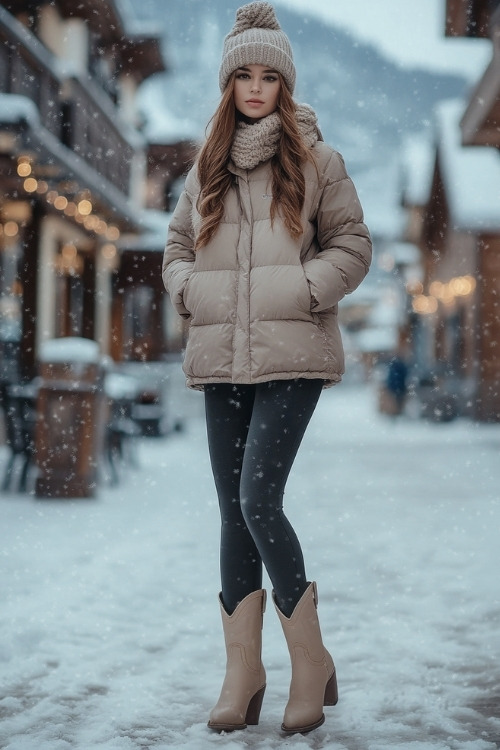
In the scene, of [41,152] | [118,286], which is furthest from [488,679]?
[118,286]

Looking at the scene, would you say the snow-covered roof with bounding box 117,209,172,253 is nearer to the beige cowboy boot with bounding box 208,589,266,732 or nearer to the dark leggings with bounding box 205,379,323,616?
the dark leggings with bounding box 205,379,323,616

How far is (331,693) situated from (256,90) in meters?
1.78

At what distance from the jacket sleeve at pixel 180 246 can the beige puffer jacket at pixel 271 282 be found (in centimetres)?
5

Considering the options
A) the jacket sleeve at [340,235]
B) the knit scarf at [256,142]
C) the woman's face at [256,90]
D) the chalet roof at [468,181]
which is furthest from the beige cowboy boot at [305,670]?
the chalet roof at [468,181]

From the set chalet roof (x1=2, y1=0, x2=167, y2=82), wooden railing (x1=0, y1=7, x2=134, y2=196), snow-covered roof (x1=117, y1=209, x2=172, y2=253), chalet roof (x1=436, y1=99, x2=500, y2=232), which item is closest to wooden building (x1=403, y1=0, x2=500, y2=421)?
chalet roof (x1=436, y1=99, x2=500, y2=232)

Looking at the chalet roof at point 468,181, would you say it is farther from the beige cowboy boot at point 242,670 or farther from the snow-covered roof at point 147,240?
the beige cowboy boot at point 242,670

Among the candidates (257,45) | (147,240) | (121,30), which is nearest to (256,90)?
(257,45)

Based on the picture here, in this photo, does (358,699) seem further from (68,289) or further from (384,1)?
(68,289)

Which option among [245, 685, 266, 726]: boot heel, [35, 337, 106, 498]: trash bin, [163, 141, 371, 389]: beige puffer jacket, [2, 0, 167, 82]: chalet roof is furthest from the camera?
[2, 0, 167, 82]: chalet roof

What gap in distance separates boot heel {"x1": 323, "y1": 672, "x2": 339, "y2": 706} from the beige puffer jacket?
0.91m

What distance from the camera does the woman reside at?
2576mm

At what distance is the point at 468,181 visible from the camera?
22.0m

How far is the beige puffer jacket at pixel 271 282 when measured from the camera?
256 cm

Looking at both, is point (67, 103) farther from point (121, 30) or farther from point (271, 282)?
point (271, 282)
